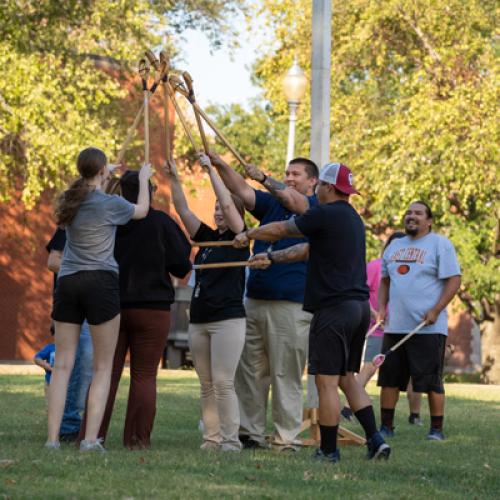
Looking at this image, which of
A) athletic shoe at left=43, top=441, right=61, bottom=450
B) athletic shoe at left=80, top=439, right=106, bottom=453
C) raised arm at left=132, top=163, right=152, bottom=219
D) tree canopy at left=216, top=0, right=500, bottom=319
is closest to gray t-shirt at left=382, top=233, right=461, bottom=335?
raised arm at left=132, top=163, right=152, bottom=219

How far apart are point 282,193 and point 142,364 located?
1.53 meters

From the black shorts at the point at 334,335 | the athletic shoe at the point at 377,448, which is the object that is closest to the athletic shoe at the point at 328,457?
the athletic shoe at the point at 377,448

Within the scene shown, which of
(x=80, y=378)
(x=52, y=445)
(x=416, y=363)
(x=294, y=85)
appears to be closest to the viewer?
(x=52, y=445)

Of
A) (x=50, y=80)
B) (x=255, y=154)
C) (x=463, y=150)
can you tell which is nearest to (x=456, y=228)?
(x=463, y=150)

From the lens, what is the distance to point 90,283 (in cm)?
828

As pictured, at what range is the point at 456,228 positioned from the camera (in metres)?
26.0

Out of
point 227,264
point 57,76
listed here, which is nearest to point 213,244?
point 227,264

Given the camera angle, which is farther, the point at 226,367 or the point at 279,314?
the point at 279,314

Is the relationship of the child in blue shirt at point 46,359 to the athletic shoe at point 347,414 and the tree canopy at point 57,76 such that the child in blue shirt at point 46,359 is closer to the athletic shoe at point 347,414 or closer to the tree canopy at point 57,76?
the athletic shoe at point 347,414

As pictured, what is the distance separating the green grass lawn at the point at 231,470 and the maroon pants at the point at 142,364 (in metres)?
0.17

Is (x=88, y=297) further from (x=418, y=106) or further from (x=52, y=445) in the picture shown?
(x=418, y=106)

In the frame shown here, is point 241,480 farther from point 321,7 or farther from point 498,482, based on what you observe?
point 321,7

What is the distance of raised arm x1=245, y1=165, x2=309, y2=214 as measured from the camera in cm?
894

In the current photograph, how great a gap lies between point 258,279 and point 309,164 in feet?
3.08
